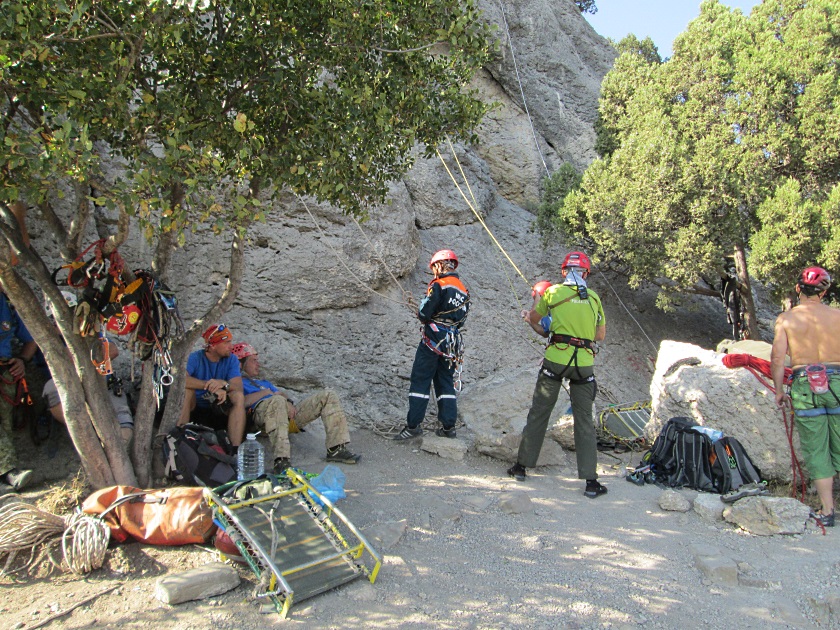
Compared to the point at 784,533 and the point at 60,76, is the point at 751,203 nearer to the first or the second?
the point at 784,533

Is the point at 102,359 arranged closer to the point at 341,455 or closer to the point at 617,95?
the point at 341,455

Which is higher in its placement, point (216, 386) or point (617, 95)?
point (617, 95)

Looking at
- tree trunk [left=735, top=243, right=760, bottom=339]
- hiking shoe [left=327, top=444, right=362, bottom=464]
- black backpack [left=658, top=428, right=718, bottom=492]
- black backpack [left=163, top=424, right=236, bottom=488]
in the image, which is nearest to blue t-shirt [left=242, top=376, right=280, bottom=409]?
hiking shoe [left=327, top=444, right=362, bottom=464]

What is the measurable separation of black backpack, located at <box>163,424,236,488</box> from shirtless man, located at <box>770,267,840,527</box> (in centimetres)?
442

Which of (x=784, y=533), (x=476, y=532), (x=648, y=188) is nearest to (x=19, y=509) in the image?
(x=476, y=532)

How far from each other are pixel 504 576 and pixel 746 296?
8265 millimetres

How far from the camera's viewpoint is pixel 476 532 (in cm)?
452

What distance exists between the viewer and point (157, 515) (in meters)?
3.89

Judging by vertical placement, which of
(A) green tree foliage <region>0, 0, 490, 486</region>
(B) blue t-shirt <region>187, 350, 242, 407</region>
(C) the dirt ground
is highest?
(A) green tree foliage <region>0, 0, 490, 486</region>

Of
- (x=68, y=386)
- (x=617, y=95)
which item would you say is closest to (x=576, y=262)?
(x=68, y=386)

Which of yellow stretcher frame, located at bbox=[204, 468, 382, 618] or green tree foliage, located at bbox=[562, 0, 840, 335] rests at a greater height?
green tree foliage, located at bbox=[562, 0, 840, 335]

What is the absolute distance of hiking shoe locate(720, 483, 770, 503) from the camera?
16.2ft

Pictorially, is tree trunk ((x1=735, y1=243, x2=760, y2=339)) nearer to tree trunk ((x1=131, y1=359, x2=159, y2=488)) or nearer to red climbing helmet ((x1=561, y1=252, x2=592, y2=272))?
red climbing helmet ((x1=561, y1=252, x2=592, y2=272))

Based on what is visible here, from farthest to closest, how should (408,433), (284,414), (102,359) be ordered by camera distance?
(408,433)
(284,414)
(102,359)
